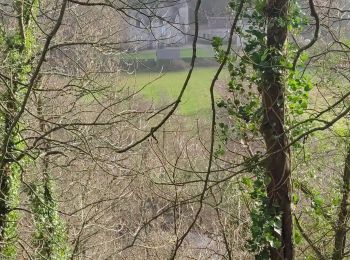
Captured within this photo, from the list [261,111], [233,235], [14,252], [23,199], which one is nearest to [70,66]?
[23,199]

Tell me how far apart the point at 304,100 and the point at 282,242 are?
135cm

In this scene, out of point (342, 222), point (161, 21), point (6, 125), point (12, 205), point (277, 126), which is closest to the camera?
point (161, 21)

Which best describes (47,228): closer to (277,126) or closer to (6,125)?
(6,125)

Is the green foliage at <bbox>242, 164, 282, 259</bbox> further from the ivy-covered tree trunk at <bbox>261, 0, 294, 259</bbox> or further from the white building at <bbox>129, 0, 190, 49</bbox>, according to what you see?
the white building at <bbox>129, 0, 190, 49</bbox>

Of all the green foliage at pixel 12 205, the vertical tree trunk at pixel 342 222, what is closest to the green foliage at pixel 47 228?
the green foliage at pixel 12 205

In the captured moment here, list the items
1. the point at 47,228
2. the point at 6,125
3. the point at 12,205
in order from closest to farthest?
the point at 6,125
the point at 12,205
the point at 47,228

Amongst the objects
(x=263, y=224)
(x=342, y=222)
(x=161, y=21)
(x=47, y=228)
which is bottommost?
(x=47, y=228)

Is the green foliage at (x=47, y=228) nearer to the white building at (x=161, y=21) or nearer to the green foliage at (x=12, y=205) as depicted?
the green foliage at (x=12, y=205)

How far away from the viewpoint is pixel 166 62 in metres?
13.4

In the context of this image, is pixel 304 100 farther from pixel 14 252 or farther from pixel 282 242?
pixel 14 252

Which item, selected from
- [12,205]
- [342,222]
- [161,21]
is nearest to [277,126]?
[161,21]

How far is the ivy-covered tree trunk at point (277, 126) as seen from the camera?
4488 millimetres

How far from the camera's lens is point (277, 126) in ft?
15.3

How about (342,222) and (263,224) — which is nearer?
(263,224)
